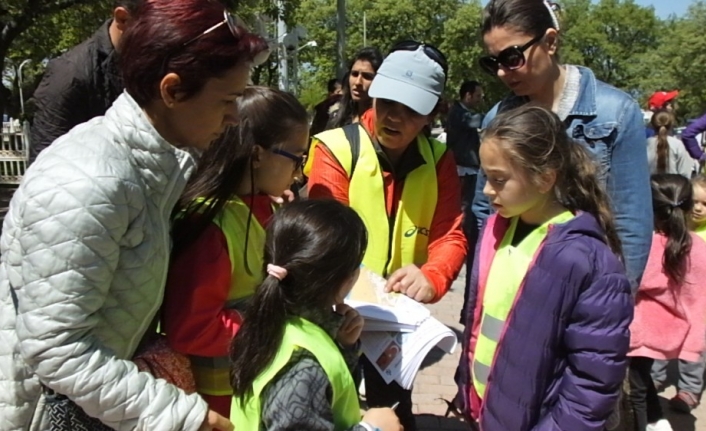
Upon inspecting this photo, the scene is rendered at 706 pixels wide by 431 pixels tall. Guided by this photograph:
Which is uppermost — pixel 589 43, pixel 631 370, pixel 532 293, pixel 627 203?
A: pixel 627 203

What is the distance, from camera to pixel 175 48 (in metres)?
1.40

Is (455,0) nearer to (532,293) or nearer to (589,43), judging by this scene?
(589,43)

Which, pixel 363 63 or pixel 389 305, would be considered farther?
pixel 363 63

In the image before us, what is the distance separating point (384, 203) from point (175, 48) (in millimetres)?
1233

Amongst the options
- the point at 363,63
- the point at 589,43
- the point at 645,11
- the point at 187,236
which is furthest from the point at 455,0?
the point at 187,236

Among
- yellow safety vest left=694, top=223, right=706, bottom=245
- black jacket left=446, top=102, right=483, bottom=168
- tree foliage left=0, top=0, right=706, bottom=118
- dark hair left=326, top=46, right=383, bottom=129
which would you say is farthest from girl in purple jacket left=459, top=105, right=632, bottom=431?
tree foliage left=0, top=0, right=706, bottom=118

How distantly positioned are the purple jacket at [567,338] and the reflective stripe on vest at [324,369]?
547mm

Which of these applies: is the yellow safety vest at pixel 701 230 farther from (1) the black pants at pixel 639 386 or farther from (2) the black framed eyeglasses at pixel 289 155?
(2) the black framed eyeglasses at pixel 289 155

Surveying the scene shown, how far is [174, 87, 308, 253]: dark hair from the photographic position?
69.6 inches

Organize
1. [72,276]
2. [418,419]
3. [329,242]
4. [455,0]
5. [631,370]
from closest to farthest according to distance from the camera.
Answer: [72,276] < [329,242] < [631,370] < [418,419] < [455,0]

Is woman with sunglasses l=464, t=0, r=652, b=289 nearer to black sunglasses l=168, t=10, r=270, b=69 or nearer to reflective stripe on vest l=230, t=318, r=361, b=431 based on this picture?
black sunglasses l=168, t=10, r=270, b=69

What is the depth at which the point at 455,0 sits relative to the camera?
49281 mm

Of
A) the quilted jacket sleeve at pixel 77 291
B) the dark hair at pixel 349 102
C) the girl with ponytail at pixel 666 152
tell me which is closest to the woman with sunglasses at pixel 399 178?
the quilted jacket sleeve at pixel 77 291

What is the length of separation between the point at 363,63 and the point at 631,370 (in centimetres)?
249
